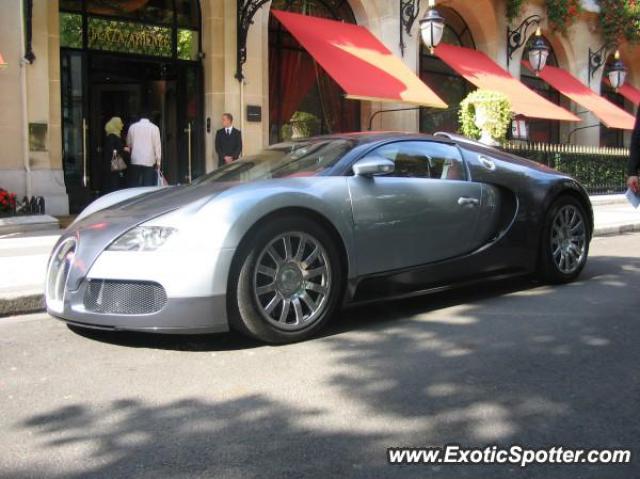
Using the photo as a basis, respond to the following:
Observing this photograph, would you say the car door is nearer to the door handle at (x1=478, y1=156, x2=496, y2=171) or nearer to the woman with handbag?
the door handle at (x1=478, y1=156, x2=496, y2=171)

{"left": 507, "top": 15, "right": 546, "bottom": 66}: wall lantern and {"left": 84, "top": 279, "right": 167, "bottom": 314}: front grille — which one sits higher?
{"left": 507, "top": 15, "right": 546, "bottom": 66}: wall lantern

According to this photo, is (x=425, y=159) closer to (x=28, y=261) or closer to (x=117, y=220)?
(x=117, y=220)

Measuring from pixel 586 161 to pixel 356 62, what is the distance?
6749 millimetres

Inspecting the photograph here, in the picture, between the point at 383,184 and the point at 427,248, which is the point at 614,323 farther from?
the point at 383,184

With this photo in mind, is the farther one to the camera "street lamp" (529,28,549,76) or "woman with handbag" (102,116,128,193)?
"street lamp" (529,28,549,76)

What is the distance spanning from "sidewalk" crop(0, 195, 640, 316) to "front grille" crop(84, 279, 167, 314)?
1.67m

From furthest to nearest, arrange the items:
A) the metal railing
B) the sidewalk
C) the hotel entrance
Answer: the metal railing < the hotel entrance < the sidewalk

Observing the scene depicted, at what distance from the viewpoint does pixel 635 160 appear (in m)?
5.59

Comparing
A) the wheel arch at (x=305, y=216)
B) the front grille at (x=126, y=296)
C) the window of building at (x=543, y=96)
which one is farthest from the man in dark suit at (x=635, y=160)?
the window of building at (x=543, y=96)

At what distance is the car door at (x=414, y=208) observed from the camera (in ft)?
15.3

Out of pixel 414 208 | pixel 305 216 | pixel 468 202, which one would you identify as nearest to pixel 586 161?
pixel 468 202

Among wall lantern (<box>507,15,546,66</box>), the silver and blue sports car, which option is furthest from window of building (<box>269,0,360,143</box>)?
the silver and blue sports car

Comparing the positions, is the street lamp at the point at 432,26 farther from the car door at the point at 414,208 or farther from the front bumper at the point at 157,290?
the front bumper at the point at 157,290

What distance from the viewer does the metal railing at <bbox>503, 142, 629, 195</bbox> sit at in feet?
49.8
